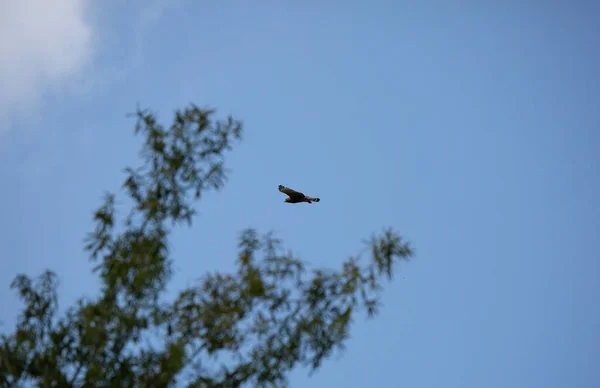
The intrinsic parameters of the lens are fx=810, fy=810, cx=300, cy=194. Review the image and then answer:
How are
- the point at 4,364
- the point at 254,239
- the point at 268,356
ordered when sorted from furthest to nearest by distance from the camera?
the point at 254,239, the point at 268,356, the point at 4,364

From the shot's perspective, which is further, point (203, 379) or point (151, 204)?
point (151, 204)

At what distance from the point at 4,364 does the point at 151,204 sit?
10.1 ft

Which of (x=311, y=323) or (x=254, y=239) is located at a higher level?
(x=254, y=239)

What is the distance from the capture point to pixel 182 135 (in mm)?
12945

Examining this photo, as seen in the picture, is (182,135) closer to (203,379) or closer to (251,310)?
(251,310)

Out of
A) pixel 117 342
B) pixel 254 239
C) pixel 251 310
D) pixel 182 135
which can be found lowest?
pixel 117 342

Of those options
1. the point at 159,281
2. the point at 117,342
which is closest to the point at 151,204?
the point at 159,281

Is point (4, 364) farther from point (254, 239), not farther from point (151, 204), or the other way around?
point (254, 239)

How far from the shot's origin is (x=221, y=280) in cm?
1182

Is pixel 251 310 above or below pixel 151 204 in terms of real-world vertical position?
below

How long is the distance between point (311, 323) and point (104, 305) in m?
2.96

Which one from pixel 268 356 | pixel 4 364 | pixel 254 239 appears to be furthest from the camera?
pixel 254 239

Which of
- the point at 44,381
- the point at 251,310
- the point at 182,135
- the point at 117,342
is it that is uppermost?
the point at 182,135

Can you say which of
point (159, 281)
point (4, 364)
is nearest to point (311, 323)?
point (159, 281)
